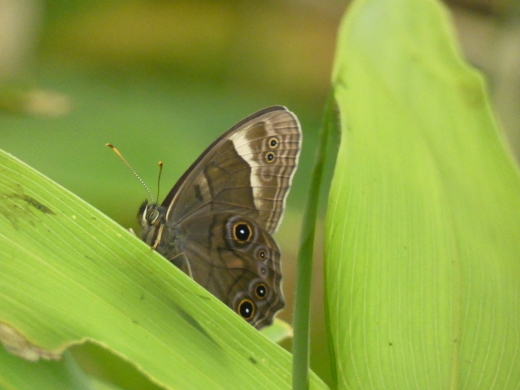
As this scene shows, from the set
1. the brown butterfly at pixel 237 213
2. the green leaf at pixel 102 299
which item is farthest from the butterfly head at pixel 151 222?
the green leaf at pixel 102 299

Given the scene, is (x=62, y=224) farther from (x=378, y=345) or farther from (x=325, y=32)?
(x=325, y=32)

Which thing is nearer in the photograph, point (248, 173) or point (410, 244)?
point (410, 244)

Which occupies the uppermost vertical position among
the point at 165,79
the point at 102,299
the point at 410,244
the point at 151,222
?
the point at 410,244

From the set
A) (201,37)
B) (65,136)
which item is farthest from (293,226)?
(201,37)

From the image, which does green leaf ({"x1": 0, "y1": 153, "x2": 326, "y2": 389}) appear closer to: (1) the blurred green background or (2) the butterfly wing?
(2) the butterfly wing

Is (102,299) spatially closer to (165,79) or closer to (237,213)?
(237,213)

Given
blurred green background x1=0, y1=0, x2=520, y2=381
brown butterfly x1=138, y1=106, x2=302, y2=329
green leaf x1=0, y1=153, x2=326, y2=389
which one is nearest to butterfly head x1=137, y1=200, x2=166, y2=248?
brown butterfly x1=138, y1=106, x2=302, y2=329

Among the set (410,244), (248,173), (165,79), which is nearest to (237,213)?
(248,173)
